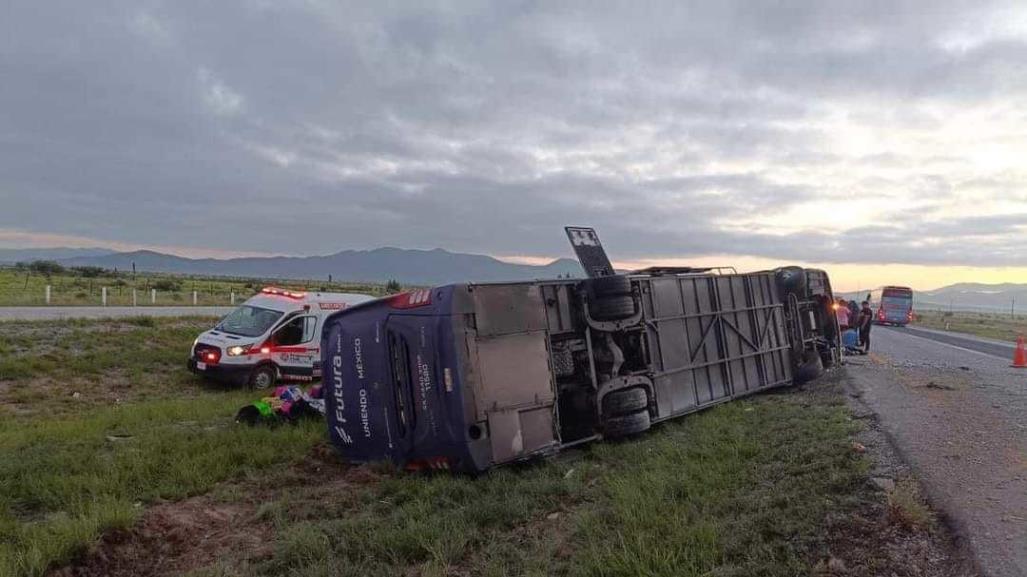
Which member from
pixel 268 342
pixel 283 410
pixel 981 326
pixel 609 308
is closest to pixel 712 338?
pixel 609 308

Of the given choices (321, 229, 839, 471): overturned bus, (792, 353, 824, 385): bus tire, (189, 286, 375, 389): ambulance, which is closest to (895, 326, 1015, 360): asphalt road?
(792, 353, 824, 385): bus tire

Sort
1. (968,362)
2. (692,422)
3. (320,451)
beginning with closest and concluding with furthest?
(320,451) → (692,422) → (968,362)

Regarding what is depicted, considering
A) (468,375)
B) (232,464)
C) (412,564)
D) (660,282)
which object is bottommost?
(412,564)

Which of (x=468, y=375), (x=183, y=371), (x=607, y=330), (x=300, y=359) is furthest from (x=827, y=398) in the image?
(x=183, y=371)

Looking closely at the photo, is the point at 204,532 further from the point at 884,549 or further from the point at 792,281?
the point at 792,281

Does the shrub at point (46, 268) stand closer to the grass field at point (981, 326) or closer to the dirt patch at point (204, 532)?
the dirt patch at point (204, 532)

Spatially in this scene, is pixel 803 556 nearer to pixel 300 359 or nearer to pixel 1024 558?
pixel 1024 558

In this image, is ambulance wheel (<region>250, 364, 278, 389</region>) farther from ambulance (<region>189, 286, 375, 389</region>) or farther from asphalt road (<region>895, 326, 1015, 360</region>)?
asphalt road (<region>895, 326, 1015, 360</region>)

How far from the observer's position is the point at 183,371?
15047 mm

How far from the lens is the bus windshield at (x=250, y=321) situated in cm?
1405

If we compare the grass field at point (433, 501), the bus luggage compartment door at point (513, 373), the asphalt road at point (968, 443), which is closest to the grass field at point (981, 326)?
the asphalt road at point (968, 443)

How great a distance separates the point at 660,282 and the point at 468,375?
357 cm

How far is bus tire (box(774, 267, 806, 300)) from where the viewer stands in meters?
12.0

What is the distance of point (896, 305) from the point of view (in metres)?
45.2
